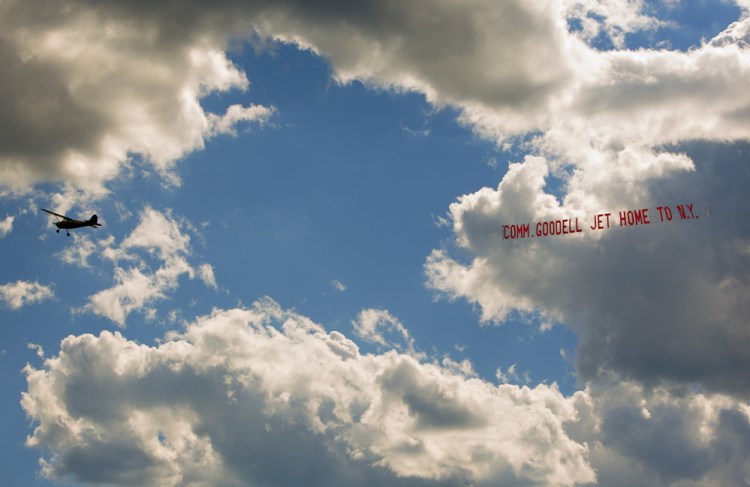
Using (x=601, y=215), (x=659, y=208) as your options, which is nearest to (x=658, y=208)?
(x=659, y=208)

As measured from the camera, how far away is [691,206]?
5054 inches

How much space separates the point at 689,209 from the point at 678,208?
1.99 metres

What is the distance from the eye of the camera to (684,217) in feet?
409

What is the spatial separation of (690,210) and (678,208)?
2.36 metres

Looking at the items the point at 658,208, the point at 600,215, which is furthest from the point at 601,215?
the point at 658,208

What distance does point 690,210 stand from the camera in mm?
126625

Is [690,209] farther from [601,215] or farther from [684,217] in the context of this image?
[601,215]

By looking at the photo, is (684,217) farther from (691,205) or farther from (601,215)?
(601,215)

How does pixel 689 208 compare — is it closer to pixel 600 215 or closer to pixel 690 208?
pixel 690 208

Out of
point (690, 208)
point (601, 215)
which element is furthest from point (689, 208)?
point (601, 215)

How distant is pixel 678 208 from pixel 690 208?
1.93m

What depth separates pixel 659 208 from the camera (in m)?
130

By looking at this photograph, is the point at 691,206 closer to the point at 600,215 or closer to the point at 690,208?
the point at 690,208

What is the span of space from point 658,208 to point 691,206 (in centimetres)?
521
